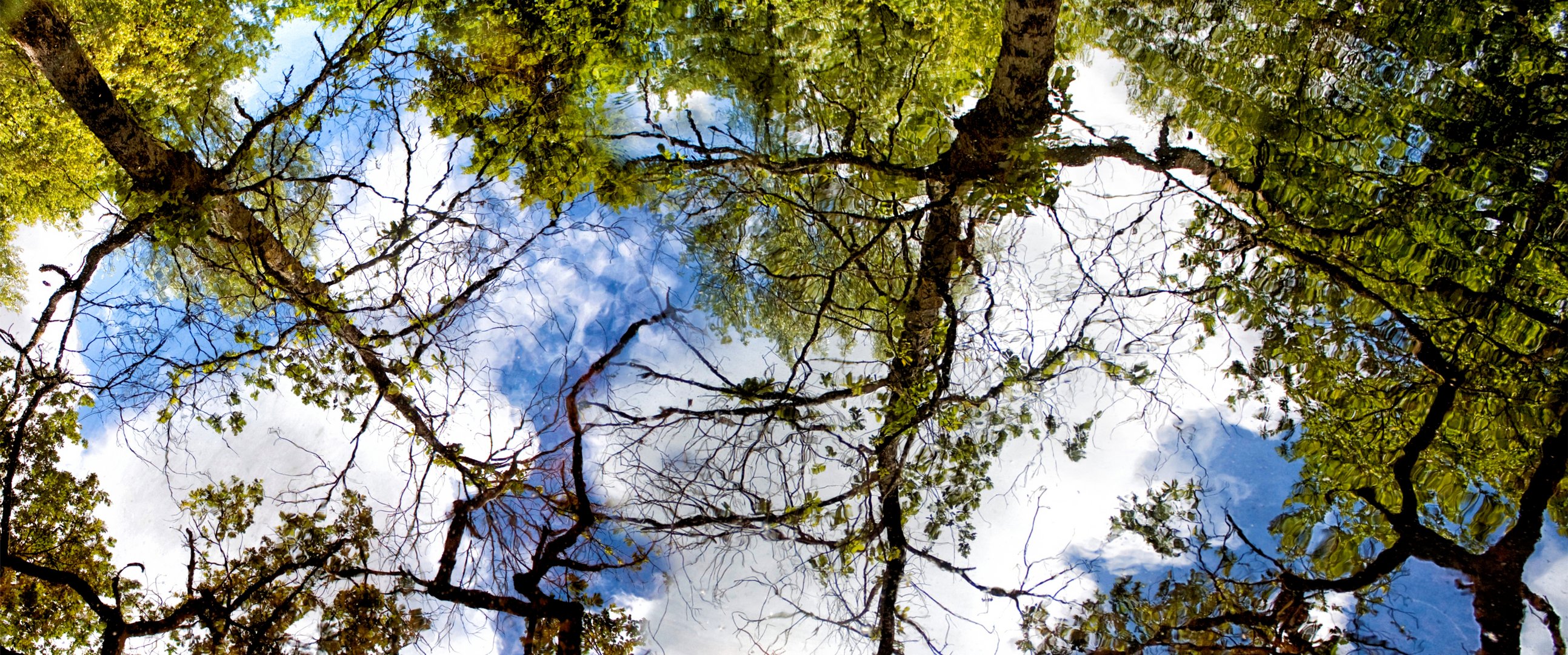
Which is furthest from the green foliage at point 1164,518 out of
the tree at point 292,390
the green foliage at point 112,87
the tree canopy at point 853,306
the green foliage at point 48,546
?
the green foliage at point 112,87

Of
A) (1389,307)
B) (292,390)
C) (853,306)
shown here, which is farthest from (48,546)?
(1389,307)

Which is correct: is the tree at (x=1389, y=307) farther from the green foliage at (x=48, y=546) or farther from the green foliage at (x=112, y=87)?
the green foliage at (x=112, y=87)

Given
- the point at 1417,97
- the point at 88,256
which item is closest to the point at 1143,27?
the point at 1417,97

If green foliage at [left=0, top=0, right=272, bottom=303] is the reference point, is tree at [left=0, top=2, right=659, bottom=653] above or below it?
below

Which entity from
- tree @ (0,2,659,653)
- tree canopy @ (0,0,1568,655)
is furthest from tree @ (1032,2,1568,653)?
tree @ (0,2,659,653)

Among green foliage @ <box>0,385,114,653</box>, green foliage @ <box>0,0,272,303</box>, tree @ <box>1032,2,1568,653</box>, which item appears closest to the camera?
tree @ <box>1032,2,1568,653</box>

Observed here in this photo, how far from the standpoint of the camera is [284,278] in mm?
5508

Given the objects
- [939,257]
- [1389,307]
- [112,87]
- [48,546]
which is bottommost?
[48,546]

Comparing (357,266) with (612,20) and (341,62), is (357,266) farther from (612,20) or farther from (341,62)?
(612,20)

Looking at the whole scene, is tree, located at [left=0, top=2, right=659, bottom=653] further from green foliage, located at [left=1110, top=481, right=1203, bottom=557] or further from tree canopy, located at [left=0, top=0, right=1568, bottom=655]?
green foliage, located at [left=1110, top=481, right=1203, bottom=557]

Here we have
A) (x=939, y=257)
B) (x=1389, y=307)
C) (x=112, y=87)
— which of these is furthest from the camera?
(x=112, y=87)

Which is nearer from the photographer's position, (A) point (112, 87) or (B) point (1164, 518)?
(B) point (1164, 518)

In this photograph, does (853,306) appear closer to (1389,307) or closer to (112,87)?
(1389,307)

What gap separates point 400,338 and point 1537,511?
7.71 meters
